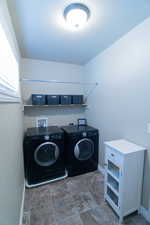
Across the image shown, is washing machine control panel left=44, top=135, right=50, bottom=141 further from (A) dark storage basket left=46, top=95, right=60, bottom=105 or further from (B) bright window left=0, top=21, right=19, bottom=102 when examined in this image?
(B) bright window left=0, top=21, right=19, bottom=102

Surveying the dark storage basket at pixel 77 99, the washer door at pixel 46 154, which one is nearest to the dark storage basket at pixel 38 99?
the dark storage basket at pixel 77 99

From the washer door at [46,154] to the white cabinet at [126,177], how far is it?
3.50ft

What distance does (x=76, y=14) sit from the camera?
121 centimetres

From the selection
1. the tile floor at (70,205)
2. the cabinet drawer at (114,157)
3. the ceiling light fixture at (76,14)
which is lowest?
the tile floor at (70,205)

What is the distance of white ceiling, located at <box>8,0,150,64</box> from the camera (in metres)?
1.15

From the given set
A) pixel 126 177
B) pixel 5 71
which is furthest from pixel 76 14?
pixel 126 177

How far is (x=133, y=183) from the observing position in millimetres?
1399

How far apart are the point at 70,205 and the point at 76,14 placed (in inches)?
96.1

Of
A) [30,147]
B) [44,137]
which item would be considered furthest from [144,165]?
[30,147]

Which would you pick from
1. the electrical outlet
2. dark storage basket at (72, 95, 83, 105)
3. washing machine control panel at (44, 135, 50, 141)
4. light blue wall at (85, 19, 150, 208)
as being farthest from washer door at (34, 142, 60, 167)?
dark storage basket at (72, 95, 83, 105)

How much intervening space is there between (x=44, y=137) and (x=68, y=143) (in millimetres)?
479

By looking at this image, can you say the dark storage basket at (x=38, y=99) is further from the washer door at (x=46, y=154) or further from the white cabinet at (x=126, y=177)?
the white cabinet at (x=126, y=177)

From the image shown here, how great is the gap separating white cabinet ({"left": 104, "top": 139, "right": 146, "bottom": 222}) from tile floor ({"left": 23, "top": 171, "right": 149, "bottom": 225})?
169mm

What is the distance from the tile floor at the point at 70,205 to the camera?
1415 mm
